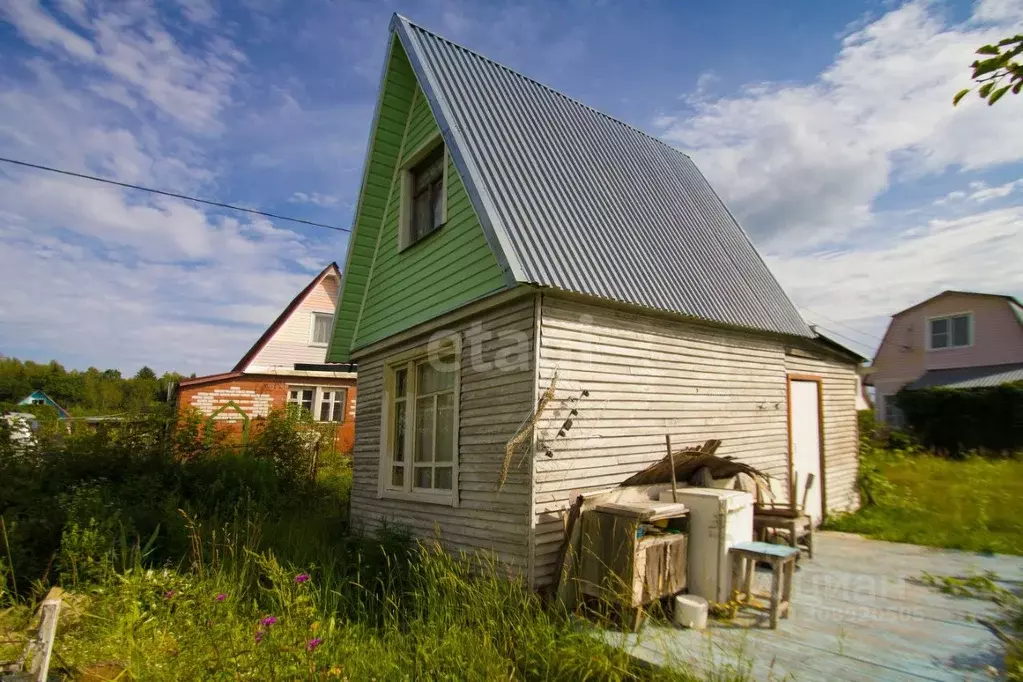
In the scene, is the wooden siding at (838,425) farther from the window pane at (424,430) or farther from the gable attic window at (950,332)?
the gable attic window at (950,332)

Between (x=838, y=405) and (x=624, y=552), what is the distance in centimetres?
745

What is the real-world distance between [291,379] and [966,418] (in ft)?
75.3

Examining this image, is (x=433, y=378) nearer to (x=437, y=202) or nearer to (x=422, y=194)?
(x=437, y=202)

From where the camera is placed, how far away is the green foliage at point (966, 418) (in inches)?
707

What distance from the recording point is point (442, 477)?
7145 mm

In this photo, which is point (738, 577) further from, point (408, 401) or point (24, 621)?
point (24, 621)


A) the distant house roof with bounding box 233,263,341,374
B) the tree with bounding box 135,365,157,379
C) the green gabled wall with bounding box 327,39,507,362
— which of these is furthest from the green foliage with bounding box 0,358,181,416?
the green gabled wall with bounding box 327,39,507,362

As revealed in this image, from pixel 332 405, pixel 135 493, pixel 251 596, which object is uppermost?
pixel 332 405

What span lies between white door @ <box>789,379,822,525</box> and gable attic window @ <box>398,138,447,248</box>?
6.22 m

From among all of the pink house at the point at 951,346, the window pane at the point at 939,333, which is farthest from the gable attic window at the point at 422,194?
the window pane at the point at 939,333

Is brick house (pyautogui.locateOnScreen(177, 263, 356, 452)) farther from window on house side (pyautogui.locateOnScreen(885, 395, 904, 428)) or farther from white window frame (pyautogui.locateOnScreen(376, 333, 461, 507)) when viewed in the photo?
window on house side (pyautogui.locateOnScreen(885, 395, 904, 428))

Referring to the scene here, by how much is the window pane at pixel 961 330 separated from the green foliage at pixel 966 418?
4991 mm

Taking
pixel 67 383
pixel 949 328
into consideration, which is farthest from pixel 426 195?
pixel 67 383

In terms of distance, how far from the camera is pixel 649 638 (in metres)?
4.62
